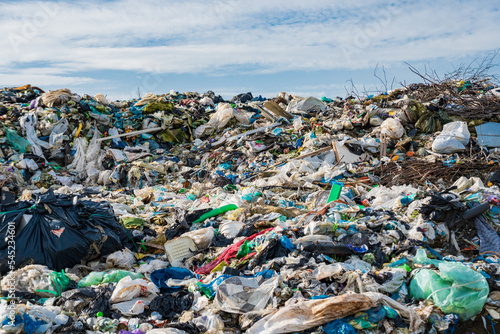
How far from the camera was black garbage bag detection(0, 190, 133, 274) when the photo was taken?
3.97 meters

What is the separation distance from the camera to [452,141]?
6.97 m

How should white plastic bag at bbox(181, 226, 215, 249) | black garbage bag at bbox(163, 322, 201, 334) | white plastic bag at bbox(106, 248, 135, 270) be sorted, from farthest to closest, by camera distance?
1. white plastic bag at bbox(181, 226, 215, 249)
2. white plastic bag at bbox(106, 248, 135, 270)
3. black garbage bag at bbox(163, 322, 201, 334)

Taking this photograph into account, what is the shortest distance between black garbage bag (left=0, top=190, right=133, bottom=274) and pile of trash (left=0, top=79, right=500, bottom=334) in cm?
2

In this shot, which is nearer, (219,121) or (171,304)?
(171,304)

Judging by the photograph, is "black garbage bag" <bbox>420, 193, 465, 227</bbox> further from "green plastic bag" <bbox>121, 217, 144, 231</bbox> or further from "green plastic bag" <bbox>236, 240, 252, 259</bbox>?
"green plastic bag" <bbox>121, 217, 144, 231</bbox>

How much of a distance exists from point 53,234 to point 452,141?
20.8ft

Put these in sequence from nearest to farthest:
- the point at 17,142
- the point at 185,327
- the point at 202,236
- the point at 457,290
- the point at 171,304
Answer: the point at 185,327
the point at 457,290
the point at 171,304
the point at 202,236
the point at 17,142

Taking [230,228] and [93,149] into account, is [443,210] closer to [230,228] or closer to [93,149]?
[230,228]

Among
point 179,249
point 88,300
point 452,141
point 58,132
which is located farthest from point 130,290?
point 58,132

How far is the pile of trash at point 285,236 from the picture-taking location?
10.1ft

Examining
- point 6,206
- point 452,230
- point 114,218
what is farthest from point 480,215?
point 6,206

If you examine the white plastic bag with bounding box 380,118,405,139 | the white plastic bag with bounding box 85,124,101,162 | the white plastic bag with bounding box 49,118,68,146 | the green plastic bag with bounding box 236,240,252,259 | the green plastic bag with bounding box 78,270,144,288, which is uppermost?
the white plastic bag with bounding box 49,118,68,146

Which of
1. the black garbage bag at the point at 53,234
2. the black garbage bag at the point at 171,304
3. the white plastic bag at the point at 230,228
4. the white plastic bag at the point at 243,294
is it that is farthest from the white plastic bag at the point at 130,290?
the white plastic bag at the point at 230,228

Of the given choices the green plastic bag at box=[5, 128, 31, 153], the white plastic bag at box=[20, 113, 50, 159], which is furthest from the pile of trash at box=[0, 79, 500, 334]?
the white plastic bag at box=[20, 113, 50, 159]
